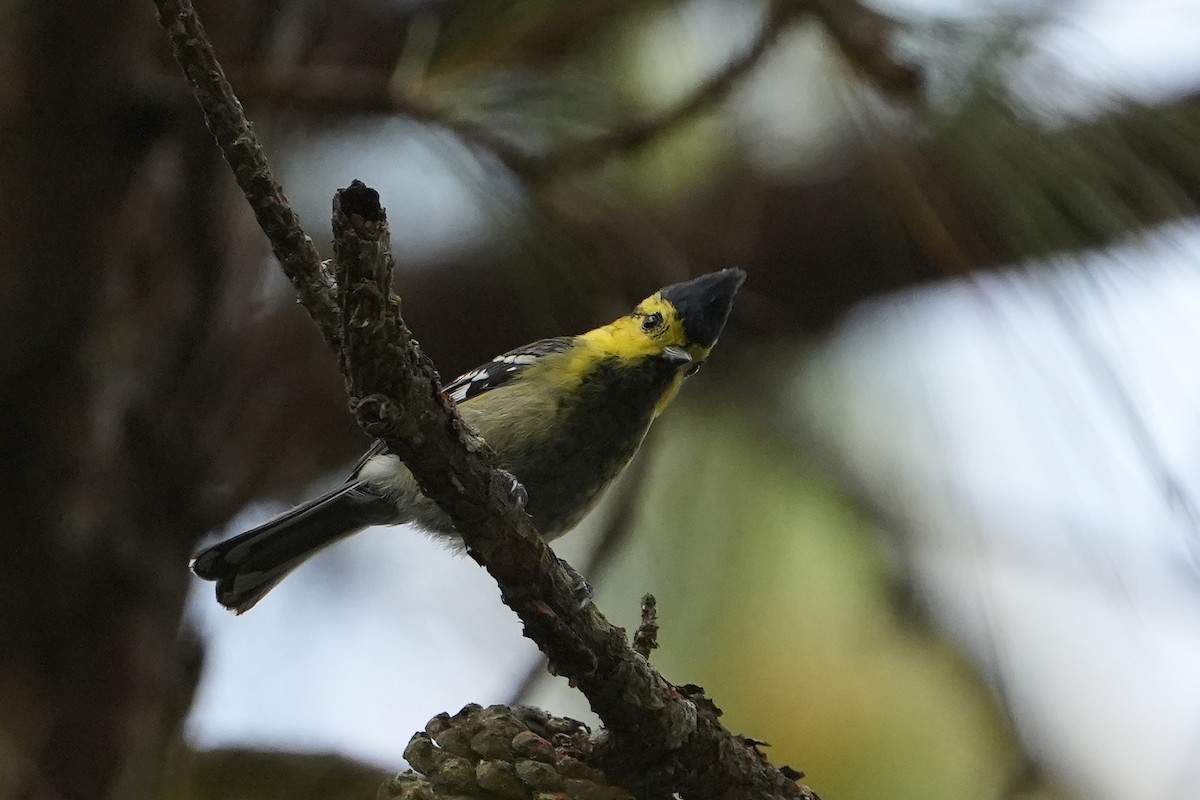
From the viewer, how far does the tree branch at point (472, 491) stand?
29.5 inches

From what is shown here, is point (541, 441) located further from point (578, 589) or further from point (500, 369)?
point (578, 589)

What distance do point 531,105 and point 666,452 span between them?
0.63 metres

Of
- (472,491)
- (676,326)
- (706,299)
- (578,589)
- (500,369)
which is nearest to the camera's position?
(472,491)

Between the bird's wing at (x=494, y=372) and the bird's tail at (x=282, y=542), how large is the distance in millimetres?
52

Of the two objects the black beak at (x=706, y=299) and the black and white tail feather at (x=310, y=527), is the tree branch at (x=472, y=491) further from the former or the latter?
the black and white tail feather at (x=310, y=527)

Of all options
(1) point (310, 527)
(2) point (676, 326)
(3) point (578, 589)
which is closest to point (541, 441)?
(2) point (676, 326)

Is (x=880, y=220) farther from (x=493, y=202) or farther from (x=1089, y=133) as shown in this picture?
(x=493, y=202)

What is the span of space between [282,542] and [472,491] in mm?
879

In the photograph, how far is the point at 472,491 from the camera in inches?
37.5

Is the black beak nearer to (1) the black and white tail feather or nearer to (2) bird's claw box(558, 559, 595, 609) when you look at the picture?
(1) the black and white tail feather

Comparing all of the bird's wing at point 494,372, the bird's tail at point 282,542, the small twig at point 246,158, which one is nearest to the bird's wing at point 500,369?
the bird's wing at point 494,372

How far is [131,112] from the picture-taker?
1.36m

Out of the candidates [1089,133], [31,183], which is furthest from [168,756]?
[1089,133]

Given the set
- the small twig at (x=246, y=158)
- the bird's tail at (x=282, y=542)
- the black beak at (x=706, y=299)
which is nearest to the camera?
the small twig at (x=246, y=158)
